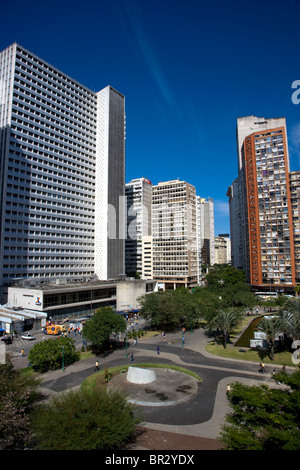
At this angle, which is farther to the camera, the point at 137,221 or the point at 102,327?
the point at 137,221

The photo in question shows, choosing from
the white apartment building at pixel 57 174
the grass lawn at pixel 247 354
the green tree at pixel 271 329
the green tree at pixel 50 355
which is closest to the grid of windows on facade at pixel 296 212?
the white apartment building at pixel 57 174

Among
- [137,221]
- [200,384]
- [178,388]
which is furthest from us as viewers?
[137,221]

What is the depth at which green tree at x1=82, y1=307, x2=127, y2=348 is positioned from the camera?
124ft

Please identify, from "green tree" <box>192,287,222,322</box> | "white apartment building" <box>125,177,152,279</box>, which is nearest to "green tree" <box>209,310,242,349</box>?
"green tree" <box>192,287,222,322</box>

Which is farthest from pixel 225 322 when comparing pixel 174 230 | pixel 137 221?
pixel 137 221

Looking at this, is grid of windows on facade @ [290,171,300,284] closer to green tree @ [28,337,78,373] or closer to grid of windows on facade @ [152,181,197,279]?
grid of windows on facade @ [152,181,197,279]

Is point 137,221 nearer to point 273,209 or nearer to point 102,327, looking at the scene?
point 273,209

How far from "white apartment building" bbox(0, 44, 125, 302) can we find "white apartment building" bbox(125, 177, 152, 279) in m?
33.1

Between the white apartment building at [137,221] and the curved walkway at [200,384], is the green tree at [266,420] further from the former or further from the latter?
the white apartment building at [137,221]

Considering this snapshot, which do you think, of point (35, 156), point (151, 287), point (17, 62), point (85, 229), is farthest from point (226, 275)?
point (17, 62)

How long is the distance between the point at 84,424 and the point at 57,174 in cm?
8156

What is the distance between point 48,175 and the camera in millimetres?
84625

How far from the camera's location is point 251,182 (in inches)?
3991

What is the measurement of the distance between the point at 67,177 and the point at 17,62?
106ft
